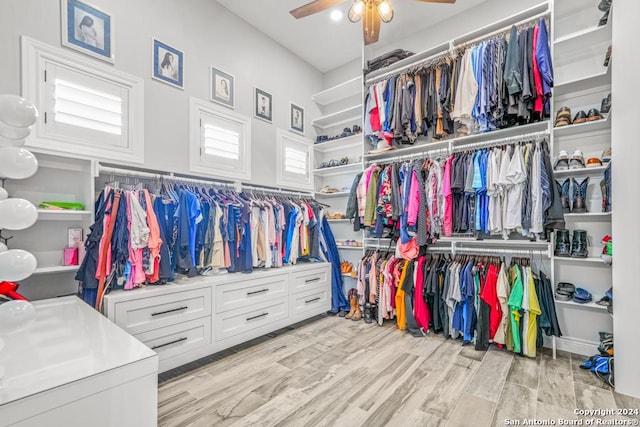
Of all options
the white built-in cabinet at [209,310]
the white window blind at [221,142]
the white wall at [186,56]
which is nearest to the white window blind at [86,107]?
the white wall at [186,56]

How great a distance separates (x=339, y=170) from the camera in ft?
13.4

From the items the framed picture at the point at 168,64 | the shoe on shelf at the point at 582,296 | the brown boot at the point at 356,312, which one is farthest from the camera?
the brown boot at the point at 356,312

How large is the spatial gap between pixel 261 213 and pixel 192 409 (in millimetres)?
1751

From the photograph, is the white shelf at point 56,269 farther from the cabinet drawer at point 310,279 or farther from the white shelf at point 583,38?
the white shelf at point 583,38

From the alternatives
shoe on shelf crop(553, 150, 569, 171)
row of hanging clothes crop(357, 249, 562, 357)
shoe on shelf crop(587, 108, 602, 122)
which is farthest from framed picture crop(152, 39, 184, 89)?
shoe on shelf crop(587, 108, 602, 122)

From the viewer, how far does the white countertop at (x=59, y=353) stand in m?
0.85

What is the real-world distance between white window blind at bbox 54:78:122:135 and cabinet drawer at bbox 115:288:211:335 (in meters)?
1.36

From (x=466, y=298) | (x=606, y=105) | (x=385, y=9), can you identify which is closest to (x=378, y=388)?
(x=466, y=298)

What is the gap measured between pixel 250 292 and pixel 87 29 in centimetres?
246

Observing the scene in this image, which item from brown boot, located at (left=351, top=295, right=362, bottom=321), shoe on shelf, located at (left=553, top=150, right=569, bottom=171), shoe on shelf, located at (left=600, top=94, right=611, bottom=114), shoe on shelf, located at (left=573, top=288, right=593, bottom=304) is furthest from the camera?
brown boot, located at (left=351, top=295, right=362, bottom=321)

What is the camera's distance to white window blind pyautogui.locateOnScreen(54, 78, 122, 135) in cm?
206

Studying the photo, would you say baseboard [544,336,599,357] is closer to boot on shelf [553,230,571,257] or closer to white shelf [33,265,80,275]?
boot on shelf [553,230,571,257]

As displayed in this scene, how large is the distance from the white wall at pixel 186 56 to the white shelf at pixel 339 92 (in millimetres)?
439

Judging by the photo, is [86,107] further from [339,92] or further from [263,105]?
[339,92]
